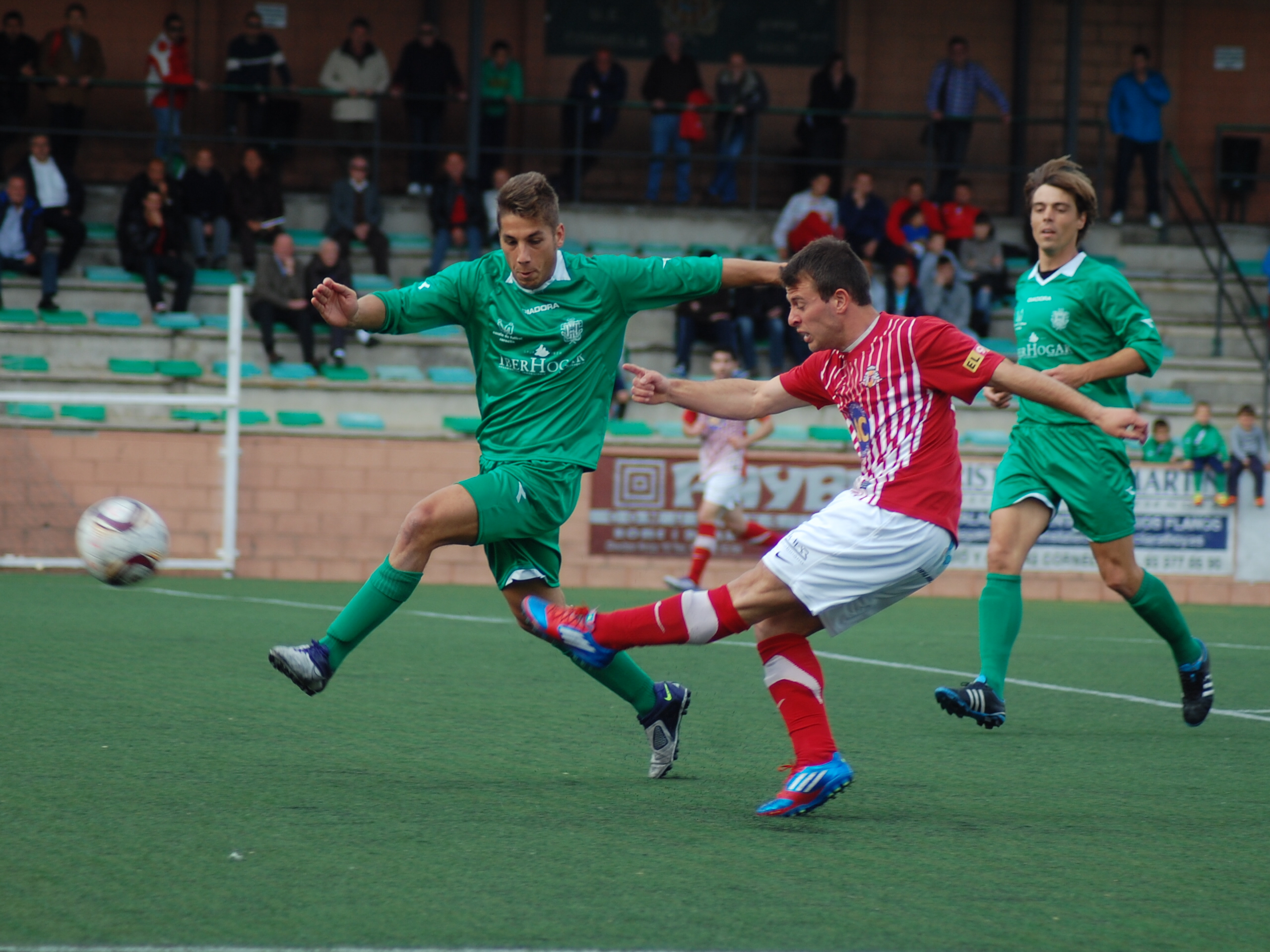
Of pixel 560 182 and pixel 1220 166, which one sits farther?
pixel 1220 166

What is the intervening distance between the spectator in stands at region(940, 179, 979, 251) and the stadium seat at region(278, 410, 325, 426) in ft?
24.6

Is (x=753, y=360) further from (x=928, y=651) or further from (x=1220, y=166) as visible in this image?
(x=1220, y=166)

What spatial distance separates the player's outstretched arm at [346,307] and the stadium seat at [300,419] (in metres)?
9.02

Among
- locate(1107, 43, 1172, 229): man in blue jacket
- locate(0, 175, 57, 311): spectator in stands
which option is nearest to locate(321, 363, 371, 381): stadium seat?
locate(0, 175, 57, 311): spectator in stands

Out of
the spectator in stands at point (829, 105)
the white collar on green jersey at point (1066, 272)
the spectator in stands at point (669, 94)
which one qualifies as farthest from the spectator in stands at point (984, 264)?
the white collar on green jersey at point (1066, 272)

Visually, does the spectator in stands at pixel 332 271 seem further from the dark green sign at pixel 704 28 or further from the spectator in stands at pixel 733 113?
the dark green sign at pixel 704 28

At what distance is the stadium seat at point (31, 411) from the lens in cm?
1334

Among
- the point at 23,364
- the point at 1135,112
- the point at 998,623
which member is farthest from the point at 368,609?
the point at 1135,112

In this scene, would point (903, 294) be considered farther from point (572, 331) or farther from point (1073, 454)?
point (572, 331)

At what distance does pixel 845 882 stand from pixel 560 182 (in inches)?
625

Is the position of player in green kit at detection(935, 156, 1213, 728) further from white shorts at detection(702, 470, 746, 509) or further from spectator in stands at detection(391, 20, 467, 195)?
spectator in stands at detection(391, 20, 467, 195)

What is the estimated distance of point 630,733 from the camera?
5555mm

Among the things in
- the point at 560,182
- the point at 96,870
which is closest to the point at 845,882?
the point at 96,870

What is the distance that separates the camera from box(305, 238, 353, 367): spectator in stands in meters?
14.8
